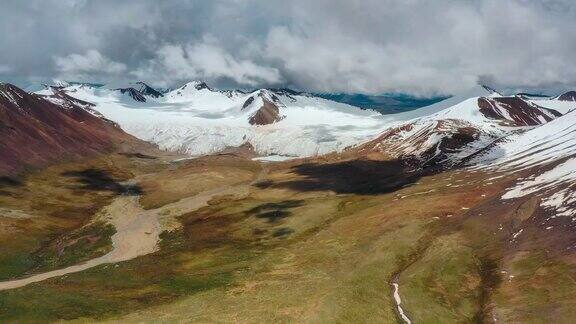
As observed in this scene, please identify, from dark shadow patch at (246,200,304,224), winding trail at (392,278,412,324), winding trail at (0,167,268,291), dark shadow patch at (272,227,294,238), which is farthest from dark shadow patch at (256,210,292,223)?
winding trail at (392,278,412,324)

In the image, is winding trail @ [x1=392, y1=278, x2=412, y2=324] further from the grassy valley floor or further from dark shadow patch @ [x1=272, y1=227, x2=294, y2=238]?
dark shadow patch @ [x1=272, y1=227, x2=294, y2=238]

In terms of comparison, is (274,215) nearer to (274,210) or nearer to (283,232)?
(274,210)

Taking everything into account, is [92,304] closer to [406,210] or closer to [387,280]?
[387,280]

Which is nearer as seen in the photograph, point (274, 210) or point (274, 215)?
point (274, 215)

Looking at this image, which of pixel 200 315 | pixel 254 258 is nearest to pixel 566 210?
pixel 254 258

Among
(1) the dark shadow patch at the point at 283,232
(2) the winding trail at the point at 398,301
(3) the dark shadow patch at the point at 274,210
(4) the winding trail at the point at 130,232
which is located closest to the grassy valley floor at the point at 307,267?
(1) the dark shadow patch at the point at 283,232

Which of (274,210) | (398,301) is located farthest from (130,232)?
(398,301)

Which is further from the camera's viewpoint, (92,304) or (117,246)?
(117,246)

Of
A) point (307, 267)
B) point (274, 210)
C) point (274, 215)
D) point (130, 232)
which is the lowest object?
point (307, 267)
